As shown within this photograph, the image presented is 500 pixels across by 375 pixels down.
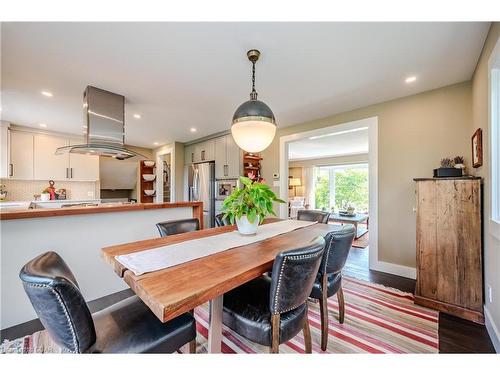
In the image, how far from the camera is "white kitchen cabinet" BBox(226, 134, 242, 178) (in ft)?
13.9

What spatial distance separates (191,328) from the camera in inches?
42.8

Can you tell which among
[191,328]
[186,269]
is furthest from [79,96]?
[191,328]

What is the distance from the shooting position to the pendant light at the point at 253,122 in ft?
5.74

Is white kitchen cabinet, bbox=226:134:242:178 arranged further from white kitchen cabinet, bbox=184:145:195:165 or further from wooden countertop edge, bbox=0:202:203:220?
wooden countertop edge, bbox=0:202:203:220

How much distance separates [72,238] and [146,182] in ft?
13.2

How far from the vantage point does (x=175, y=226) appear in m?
2.02

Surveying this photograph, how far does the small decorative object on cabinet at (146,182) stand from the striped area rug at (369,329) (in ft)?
14.4

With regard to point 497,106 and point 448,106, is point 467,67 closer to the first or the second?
point 448,106

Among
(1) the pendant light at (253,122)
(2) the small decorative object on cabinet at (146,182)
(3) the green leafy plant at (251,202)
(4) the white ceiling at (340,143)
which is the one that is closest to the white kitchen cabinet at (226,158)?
(4) the white ceiling at (340,143)

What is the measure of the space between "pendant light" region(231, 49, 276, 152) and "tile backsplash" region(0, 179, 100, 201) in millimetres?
4730

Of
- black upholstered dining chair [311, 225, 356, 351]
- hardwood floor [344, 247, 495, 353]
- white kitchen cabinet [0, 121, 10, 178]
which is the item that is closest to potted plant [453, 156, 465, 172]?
hardwood floor [344, 247, 495, 353]

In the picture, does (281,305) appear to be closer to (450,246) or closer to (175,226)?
(175,226)
